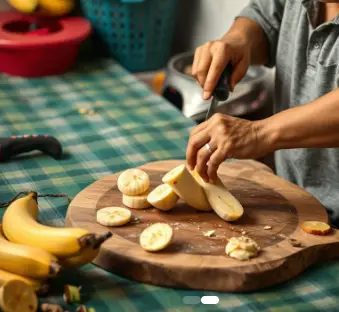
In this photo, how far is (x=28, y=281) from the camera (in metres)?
1.00

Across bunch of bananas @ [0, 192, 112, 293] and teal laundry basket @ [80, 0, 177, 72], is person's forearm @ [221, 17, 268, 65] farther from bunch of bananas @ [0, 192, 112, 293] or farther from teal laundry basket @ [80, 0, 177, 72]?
bunch of bananas @ [0, 192, 112, 293]

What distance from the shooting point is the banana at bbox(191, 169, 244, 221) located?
1.21 metres

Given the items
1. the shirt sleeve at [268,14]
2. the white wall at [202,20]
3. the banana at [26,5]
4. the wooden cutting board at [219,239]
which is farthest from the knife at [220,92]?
the banana at [26,5]

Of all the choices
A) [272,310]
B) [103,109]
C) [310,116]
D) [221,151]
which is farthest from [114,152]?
[272,310]

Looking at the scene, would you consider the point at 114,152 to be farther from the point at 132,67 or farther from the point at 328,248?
the point at 132,67

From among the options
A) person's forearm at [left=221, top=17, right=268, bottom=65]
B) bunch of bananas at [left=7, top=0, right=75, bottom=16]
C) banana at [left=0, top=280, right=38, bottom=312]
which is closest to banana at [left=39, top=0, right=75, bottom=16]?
bunch of bananas at [left=7, top=0, right=75, bottom=16]

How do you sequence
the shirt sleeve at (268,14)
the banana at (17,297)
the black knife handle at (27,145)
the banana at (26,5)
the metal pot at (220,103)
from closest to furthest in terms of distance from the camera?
1. the banana at (17,297)
2. the black knife handle at (27,145)
3. the shirt sleeve at (268,14)
4. the metal pot at (220,103)
5. the banana at (26,5)

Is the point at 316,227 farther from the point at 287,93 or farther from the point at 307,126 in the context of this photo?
the point at 287,93

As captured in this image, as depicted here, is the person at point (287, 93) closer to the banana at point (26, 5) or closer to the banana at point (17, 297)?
the banana at point (17, 297)

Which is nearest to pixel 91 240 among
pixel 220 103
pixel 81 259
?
pixel 81 259

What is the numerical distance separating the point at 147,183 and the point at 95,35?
46.2 inches

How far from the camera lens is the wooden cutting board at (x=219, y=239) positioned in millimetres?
1079

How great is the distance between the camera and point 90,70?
2219 millimetres

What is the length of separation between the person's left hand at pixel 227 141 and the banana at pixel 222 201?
0.05m
